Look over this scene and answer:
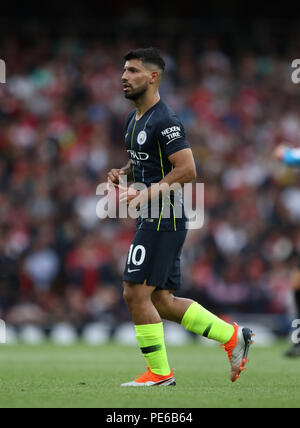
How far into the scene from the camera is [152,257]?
21.5 ft

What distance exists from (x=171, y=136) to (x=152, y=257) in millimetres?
898

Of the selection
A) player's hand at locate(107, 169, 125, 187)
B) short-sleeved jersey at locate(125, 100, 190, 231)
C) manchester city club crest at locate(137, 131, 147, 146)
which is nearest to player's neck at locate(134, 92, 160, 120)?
short-sleeved jersey at locate(125, 100, 190, 231)

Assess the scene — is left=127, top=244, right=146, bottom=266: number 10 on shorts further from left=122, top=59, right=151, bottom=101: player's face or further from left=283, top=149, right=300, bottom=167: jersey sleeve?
left=283, top=149, right=300, bottom=167: jersey sleeve

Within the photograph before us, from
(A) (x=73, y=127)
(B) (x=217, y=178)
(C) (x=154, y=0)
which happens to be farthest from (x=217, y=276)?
(C) (x=154, y=0)

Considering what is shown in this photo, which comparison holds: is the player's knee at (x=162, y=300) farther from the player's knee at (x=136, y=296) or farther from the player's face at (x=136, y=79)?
the player's face at (x=136, y=79)

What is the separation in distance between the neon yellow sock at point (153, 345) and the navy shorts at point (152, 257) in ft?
1.06

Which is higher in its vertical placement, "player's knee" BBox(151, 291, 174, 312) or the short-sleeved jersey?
the short-sleeved jersey

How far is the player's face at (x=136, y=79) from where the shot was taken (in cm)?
669

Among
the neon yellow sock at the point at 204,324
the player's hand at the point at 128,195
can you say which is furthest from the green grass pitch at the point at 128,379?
the player's hand at the point at 128,195

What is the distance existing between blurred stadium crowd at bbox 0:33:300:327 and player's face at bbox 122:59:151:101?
773 cm

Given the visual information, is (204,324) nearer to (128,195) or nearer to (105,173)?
(128,195)

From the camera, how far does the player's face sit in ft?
21.9

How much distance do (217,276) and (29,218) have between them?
11.4 ft
